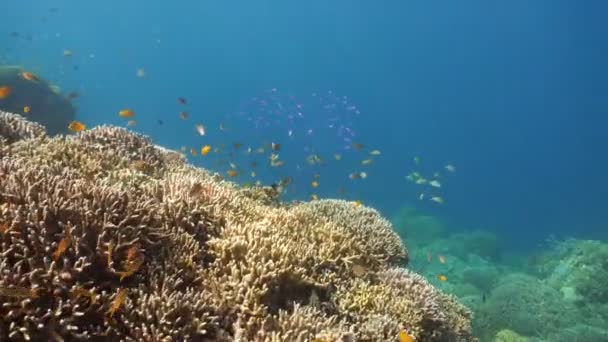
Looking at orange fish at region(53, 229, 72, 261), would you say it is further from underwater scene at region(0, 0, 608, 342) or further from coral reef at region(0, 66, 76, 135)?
coral reef at region(0, 66, 76, 135)

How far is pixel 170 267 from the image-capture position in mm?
4160

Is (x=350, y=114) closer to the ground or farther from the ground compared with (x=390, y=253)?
farther from the ground

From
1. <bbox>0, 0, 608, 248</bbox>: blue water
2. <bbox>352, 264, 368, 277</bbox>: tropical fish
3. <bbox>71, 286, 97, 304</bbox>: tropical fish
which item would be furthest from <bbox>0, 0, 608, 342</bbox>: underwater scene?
<bbox>0, 0, 608, 248</bbox>: blue water

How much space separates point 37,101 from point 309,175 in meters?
51.2

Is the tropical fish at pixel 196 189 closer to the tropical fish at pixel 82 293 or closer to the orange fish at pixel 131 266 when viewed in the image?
the orange fish at pixel 131 266

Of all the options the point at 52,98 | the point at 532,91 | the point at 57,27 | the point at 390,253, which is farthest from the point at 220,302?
the point at 57,27

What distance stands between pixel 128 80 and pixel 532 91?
5695 inches

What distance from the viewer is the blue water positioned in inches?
Answer: 3740

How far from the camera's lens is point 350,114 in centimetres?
12750

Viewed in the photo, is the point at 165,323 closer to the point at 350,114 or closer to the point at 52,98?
the point at 52,98

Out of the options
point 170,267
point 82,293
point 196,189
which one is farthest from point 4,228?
point 196,189

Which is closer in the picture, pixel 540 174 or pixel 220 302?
pixel 220 302

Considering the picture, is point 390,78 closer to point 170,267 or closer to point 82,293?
point 170,267

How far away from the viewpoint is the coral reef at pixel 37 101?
20.2 meters
